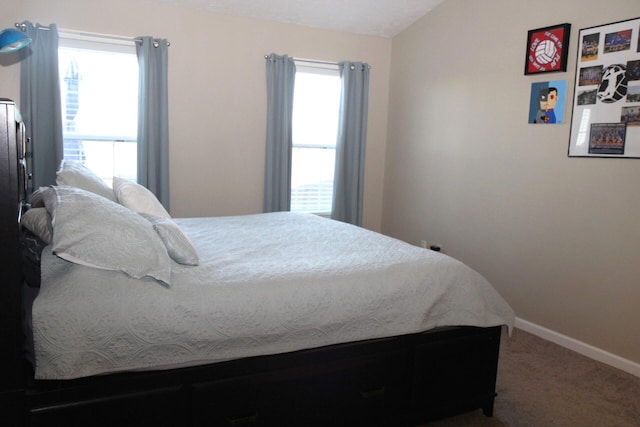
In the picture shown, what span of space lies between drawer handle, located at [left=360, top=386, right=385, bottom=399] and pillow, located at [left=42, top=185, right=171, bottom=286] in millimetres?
916

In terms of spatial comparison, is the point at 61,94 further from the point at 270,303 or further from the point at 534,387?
the point at 534,387

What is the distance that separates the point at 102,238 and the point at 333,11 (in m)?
3.33

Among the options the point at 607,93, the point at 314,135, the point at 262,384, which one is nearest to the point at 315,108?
the point at 314,135

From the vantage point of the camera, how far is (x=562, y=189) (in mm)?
3061

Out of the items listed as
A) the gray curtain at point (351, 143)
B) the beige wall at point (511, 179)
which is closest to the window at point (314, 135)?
the gray curtain at point (351, 143)

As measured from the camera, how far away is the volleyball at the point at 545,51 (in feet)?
10.1

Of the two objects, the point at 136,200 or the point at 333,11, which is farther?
the point at 333,11

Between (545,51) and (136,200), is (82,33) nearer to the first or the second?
(136,200)

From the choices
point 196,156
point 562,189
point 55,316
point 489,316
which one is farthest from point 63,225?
point 562,189

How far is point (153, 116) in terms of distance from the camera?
3756 mm

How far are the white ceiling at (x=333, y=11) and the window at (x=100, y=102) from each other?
2.12 ft

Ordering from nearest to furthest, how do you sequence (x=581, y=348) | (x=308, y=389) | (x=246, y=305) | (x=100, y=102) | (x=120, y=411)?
(x=120, y=411), (x=246, y=305), (x=308, y=389), (x=581, y=348), (x=100, y=102)

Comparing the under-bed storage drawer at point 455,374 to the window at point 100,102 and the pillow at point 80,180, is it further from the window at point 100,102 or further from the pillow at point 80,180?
the window at point 100,102

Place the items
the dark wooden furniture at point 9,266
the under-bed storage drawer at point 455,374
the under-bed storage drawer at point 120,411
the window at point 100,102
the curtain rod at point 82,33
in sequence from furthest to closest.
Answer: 1. the window at point 100,102
2. the curtain rod at point 82,33
3. the under-bed storage drawer at point 455,374
4. the under-bed storage drawer at point 120,411
5. the dark wooden furniture at point 9,266
